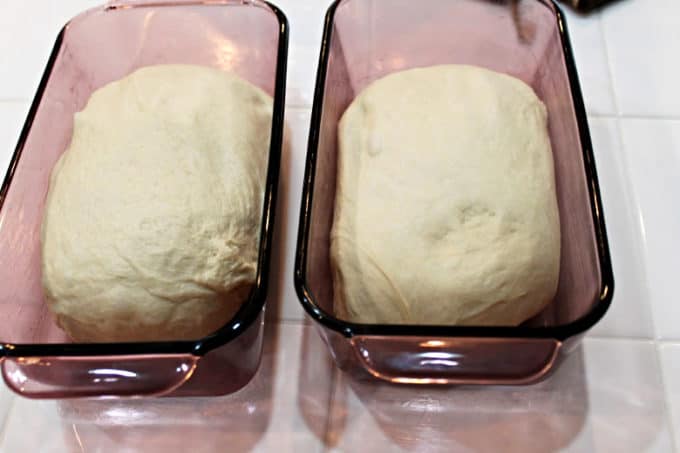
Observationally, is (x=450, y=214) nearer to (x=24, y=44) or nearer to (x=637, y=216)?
(x=637, y=216)

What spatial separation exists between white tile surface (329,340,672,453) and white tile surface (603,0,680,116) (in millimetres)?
277

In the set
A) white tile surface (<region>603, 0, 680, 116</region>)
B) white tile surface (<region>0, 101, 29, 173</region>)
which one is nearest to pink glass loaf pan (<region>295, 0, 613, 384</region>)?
white tile surface (<region>603, 0, 680, 116</region>)

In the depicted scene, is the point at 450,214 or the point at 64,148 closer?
the point at 450,214

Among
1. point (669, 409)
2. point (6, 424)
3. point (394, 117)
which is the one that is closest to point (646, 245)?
point (669, 409)

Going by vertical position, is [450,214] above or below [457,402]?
above

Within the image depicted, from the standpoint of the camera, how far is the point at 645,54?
0.71 meters

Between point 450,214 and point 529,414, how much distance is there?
0.58 ft

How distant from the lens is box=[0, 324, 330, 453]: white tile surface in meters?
0.53

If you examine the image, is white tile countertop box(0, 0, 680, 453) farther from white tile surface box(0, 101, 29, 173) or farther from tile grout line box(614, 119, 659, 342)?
white tile surface box(0, 101, 29, 173)

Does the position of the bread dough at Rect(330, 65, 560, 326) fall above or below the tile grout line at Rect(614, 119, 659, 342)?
above

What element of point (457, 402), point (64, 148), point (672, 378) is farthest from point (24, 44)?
point (672, 378)

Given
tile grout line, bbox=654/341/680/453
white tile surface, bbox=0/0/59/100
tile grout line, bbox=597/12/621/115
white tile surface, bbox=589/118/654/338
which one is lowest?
tile grout line, bbox=654/341/680/453

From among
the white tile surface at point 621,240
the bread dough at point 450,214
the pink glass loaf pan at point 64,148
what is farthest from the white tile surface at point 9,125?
the white tile surface at point 621,240

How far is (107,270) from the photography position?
0.50 metres
